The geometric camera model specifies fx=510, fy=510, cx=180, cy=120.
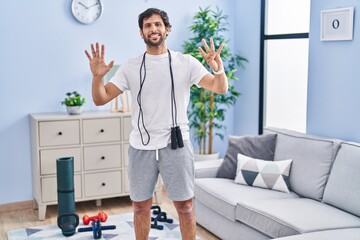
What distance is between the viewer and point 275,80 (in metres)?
4.92

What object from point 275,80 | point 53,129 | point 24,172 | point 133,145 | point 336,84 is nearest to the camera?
point 133,145

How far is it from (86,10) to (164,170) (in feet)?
7.64

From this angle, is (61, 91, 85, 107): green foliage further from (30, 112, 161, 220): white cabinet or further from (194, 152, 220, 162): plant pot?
(194, 152, 220, 162): plant pot

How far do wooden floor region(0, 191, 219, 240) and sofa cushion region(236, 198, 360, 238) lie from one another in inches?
26.4

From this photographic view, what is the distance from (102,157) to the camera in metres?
4.49

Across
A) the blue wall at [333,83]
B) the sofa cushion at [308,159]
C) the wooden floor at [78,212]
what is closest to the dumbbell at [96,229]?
the wooden floor at [78,212]

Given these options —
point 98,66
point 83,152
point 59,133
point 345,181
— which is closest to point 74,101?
point 59,133

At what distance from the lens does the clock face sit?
4566 mm

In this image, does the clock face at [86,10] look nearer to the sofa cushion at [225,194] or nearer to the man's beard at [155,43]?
the sofa cushion at [225,194]

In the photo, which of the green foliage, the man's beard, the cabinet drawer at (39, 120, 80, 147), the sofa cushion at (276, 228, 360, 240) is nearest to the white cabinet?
the cabinet drawer at (39, 120, 80, 147)

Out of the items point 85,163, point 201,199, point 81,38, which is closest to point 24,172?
point 85,163

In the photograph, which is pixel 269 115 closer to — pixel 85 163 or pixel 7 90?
pixel 85 163

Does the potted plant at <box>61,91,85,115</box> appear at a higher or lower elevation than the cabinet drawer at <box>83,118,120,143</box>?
higher

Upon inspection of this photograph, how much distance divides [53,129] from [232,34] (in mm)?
2167
